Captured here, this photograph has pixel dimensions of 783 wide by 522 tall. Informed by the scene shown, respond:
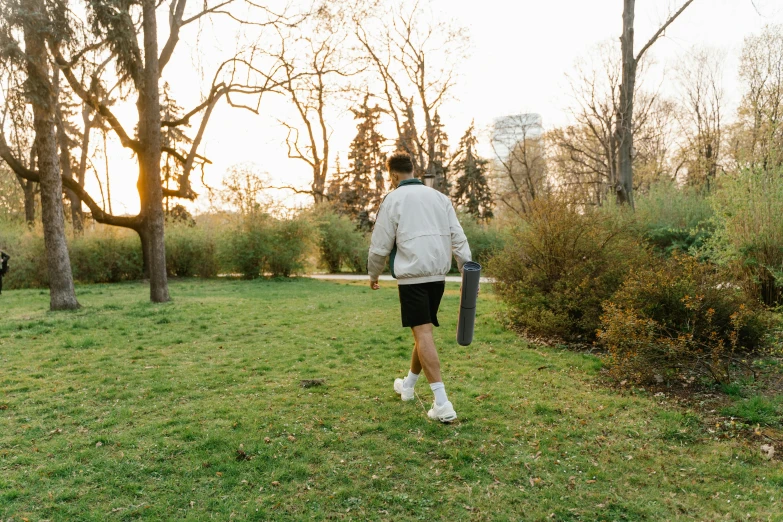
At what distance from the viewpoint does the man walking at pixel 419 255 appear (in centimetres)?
392

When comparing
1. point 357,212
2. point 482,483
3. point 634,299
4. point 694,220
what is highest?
point 357,212

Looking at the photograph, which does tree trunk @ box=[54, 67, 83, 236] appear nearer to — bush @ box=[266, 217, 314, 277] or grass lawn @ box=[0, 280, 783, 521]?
bush @ box=[266, 217, 314, 277]

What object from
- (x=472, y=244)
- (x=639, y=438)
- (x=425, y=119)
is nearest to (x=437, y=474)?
(x=639, y=438)

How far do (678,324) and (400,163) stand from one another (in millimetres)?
3299

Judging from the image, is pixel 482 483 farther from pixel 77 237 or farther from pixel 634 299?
pixel 77 237

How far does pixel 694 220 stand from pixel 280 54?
40.4 feet

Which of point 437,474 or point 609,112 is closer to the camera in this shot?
point 437,474

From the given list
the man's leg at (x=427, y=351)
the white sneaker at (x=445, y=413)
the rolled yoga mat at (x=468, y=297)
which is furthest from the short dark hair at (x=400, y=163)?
the white sneaker at (x=445, y=413)

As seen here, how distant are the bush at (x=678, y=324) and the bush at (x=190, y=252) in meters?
18.7

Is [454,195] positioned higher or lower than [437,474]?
higher

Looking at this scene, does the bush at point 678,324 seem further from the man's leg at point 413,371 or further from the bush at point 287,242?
the bush at point 287,242

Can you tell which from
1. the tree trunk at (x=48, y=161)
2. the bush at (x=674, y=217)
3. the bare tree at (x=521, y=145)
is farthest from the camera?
the bare tree at (x=521, y=145)

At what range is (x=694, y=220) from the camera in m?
14.1

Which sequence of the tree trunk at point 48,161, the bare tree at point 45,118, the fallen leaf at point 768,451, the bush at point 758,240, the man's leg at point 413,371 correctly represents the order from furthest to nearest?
the tree trunk at point 48,161
the bare tree at point 45,118
the bush at point 758,240
the man's leg at point 413,371
the fallen leaf at point 768,451
